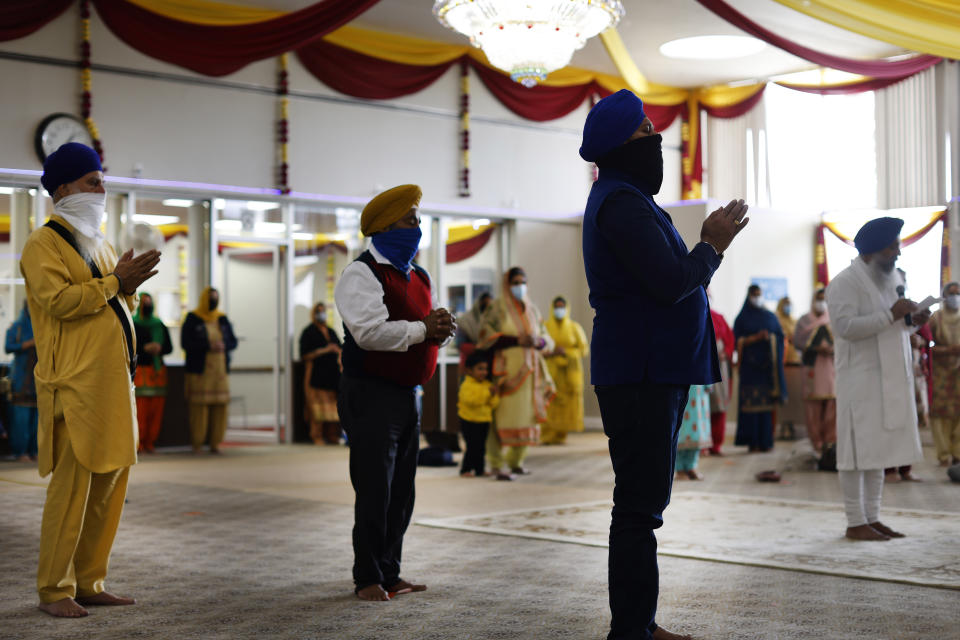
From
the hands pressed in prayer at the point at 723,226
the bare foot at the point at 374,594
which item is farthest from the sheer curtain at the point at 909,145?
the hands pressed in prayer at the point at 723,226

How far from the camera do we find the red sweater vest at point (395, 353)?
3689 millimetres

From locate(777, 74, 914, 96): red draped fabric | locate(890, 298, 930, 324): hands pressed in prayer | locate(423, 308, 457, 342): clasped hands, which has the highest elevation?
locate(777, 74, 914, 96): red draped fabric

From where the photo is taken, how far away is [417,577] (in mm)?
4059

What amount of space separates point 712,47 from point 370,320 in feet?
31.4

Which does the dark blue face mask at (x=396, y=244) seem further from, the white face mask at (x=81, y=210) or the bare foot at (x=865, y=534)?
the bare foot at (x=865, y=534)

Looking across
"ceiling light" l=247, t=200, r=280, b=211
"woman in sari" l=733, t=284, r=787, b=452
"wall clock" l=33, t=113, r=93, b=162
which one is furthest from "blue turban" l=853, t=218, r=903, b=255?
"ceiling light" l=247, t=200, r=280, b=211

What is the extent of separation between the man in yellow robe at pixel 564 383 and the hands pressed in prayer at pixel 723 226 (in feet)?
27.4

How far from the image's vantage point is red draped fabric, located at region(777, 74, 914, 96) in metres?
12.4

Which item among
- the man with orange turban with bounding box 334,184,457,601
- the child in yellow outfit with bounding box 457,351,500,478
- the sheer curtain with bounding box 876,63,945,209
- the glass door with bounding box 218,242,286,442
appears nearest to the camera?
→ the man with orange turban with bounding box 334,184,457,601

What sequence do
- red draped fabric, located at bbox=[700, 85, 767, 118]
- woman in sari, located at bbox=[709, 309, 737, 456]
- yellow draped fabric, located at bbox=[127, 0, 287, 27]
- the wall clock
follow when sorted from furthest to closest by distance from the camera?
red draped fabric, located at bbox=[700, 85, 767, 118], yellow draped fabric, located at bbox=[127, 0, 287, 27], the wall clock, woman in sari, located at bbox=[709, 309, 737, 456]

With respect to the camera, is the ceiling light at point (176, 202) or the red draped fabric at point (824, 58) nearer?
the red draped fabric at point (824, 58)

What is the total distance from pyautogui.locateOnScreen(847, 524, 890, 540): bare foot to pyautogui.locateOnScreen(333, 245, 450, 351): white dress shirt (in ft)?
7.28

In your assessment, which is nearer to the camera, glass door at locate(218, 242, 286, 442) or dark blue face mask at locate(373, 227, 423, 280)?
dark blue face mask at locate(373, 227, 423, 280)

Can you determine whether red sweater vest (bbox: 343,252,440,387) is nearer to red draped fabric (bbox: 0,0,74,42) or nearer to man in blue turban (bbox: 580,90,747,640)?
man in blue turban (bbox: 580,90,747,640)
